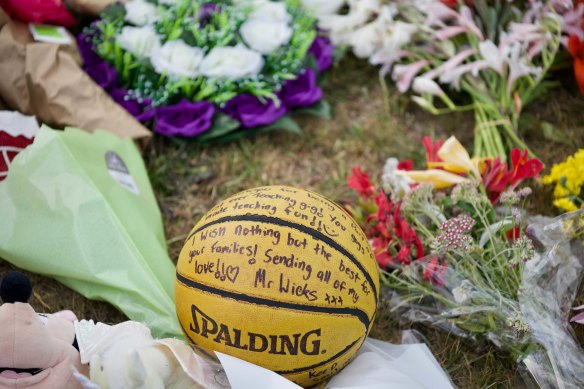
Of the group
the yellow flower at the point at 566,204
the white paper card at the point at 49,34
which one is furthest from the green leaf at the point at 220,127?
the yellow flower at the point at 566,204

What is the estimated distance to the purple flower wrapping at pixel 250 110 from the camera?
2.69 m

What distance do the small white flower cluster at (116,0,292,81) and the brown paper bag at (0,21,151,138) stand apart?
0.31 metres

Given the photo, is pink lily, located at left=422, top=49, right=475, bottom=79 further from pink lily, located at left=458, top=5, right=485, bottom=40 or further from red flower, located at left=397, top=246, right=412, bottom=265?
red flower, located at left=397, top=246, right=412, bottom=265

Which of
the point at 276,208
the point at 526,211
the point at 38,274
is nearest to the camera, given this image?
the point at 276,208

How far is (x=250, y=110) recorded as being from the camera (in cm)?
271

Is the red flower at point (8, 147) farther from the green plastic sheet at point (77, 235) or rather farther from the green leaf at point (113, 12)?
the green leaf at point (113, 12)

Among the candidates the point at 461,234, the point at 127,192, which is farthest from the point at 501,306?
the point at 127,192

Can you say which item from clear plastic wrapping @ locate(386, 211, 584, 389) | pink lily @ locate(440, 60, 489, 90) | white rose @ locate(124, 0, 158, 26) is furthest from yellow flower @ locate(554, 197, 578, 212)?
white rose @ locate(124, 0, 158, 26)

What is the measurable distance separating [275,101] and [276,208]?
1.09m

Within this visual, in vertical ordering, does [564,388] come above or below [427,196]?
below

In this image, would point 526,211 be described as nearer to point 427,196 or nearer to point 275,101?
point 427,196

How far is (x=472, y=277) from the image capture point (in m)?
1.86

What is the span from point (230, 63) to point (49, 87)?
0.75m

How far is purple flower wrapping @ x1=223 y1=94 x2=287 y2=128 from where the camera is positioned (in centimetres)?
269
